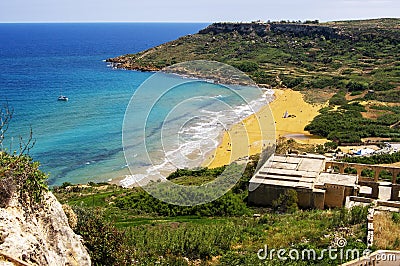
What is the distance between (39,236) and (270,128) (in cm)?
3365

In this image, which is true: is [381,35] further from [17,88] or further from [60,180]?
[60,180]

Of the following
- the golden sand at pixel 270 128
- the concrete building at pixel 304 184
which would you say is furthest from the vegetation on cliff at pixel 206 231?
the golden sand at pixel 270 128

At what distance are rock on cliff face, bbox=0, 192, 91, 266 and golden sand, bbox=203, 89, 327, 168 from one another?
20.2 meters

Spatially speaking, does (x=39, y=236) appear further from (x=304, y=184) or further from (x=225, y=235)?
(x=304, y=184)

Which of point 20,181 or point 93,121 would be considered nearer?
point 20,181

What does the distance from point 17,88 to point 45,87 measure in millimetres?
4344

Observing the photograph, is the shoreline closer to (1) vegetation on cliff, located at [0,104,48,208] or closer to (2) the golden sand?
(2) the golden sand

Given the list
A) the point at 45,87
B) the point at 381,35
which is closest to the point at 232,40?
the point at 381,35

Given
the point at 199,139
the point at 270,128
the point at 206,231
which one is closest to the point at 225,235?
the point at 206,231

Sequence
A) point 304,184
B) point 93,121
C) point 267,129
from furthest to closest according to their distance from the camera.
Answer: point 93,121, point 267,129, point 304,184

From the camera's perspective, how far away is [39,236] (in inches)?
303

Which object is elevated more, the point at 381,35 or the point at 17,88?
the point at 381,35

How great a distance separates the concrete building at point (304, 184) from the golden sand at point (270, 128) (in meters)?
6.42

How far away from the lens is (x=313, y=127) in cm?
4209
